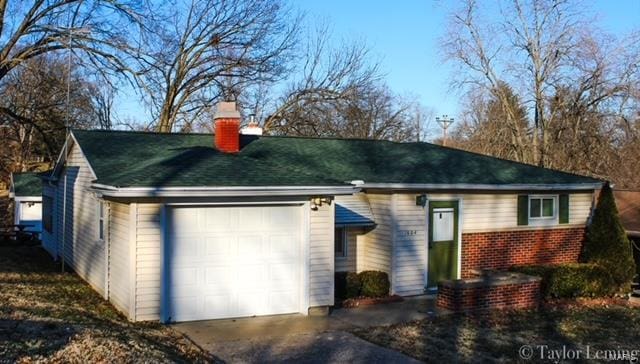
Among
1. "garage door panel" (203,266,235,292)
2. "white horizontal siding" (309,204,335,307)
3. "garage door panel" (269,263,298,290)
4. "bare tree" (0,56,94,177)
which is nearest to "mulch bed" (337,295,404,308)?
"white horizontal siding" (309,204,335,307)

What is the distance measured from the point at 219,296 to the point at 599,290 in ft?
30.2

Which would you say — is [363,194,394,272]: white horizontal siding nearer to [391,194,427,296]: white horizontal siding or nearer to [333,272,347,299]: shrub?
[391,194,427,296]: white horizontal siding

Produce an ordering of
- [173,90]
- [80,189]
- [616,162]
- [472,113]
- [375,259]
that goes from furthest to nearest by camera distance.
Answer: [472,113], [616,162], [173,90], [80,189], [375,259]

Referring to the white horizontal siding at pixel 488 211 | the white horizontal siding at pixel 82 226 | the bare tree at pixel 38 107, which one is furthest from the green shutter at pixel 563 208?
the bare tree at pixel 38 107

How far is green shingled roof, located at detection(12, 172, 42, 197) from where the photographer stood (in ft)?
Answer: 96.2

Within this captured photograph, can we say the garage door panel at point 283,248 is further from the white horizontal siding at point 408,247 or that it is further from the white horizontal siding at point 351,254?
the white horizontal siding at point 408,247

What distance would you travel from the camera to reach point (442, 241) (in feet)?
49.5

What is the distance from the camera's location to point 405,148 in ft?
60.8

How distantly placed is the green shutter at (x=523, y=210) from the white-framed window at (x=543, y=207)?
22cm

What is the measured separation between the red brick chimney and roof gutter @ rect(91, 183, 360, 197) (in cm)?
304

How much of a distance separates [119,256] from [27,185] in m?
20.8

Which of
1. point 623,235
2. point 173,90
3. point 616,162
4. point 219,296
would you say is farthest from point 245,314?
point 616,162

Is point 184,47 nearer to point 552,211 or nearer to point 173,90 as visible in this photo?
point 173,90

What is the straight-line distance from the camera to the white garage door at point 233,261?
11.2 m
